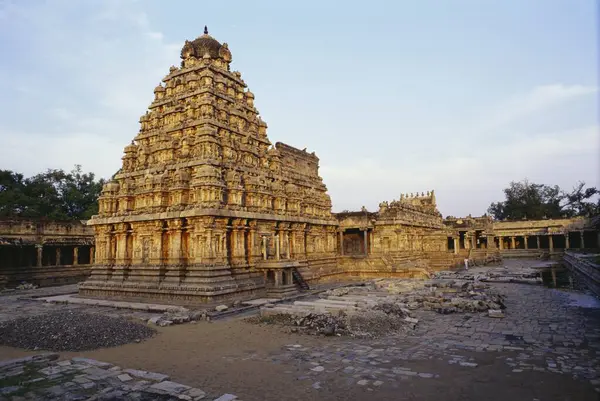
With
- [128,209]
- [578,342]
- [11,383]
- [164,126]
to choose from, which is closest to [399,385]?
[578,342]

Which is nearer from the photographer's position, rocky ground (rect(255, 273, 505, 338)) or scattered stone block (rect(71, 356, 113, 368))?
scattered stone block (rect(71, 356, 113, 368))

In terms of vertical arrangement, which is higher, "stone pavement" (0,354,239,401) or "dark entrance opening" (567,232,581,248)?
"dark entrance opening" (567,232,581,248)

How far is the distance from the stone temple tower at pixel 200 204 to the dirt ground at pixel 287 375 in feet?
24.4

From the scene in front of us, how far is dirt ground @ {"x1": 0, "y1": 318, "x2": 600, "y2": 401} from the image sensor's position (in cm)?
745

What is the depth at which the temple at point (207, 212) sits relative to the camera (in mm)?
20469

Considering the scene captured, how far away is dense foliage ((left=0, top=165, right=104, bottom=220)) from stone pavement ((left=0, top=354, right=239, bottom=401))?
39.3m

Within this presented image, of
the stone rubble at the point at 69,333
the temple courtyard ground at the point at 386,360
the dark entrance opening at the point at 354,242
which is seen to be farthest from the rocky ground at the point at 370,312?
the dark entrance opening at the point at 354,242

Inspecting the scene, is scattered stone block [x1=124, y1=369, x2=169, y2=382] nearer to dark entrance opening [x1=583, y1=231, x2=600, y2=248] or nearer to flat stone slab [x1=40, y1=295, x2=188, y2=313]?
flat stone slab [x1=40, y1=295, x2=188, y2=313]

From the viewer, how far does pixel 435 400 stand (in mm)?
7168

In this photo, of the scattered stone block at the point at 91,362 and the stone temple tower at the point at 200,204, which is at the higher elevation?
the stone temple tower at the point at 200,204

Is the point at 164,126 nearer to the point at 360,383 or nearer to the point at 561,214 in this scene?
the point at 360,383

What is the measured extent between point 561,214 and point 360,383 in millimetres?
81033

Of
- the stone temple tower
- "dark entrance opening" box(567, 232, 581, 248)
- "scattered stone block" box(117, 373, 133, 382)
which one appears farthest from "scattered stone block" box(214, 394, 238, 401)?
"dark entrance opening" box(567, 232, 581, 248)

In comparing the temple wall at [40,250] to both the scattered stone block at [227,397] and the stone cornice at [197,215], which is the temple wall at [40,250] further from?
the scattered stone block at [227,397]
